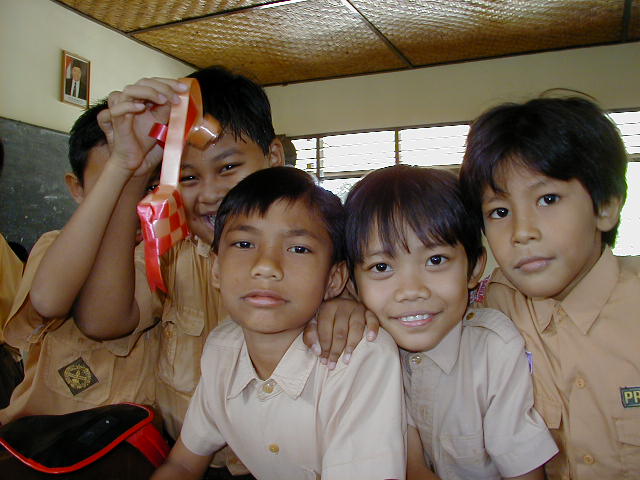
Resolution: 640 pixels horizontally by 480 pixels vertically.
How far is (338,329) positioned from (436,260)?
0.25 m

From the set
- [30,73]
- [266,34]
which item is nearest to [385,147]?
[266,34]

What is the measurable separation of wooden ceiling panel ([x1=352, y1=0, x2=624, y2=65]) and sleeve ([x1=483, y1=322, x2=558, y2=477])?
2819 millimetres

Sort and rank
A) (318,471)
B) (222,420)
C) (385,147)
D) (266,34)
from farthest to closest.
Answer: (385,147)
(266,34)
(222,420)
(318,471)

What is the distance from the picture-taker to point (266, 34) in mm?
3840

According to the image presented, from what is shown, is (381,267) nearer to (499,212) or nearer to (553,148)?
(499,212)

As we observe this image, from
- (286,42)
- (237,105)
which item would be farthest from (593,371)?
(286,42)

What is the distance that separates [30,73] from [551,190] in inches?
123

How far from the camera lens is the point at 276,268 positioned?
3.32 feet

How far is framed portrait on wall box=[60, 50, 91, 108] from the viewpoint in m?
3.34

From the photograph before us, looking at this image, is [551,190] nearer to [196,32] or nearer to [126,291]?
[126,291]

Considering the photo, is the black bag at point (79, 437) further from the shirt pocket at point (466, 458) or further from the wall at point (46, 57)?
the wall at point (46, 57)

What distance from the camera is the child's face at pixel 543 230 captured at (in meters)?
1.02

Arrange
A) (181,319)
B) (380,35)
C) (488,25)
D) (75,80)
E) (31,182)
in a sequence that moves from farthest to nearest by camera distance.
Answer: (380,35) → (488,25) → (75,80) → (31,182) → (181,319)

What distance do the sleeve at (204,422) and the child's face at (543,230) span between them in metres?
0.67
